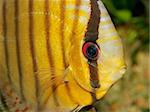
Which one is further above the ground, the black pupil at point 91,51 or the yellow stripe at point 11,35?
the yellow stripe at point 11,35

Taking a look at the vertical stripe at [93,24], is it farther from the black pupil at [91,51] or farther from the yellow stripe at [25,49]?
the yellow stripe at [25,49]

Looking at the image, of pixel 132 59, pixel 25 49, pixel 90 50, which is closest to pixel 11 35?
pixel 25 49

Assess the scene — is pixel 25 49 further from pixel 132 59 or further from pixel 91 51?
pixel 132 59

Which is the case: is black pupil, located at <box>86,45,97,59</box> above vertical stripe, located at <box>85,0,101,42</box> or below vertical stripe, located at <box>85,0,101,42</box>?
below

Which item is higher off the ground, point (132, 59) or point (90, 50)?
point (90, 50)

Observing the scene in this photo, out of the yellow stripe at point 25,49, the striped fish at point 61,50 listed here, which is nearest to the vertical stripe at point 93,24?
the striped fish at point 61,50

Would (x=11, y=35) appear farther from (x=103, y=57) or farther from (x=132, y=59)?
(x=132, y=59)

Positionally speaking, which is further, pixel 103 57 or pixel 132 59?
pixel 132 59

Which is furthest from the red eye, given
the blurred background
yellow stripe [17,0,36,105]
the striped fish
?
the blurred background

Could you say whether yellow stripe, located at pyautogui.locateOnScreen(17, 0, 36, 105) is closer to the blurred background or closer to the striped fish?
the striped fish

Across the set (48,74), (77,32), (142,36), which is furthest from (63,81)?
(142,36)
